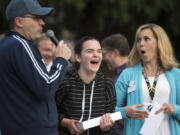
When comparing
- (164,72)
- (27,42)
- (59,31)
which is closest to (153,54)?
(164,72)

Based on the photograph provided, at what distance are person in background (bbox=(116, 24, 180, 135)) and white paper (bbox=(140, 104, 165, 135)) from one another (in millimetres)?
37

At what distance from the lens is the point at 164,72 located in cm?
462

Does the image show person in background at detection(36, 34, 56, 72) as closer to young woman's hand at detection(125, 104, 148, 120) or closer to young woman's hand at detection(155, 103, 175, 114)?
young woman's hand at detection(125, 104, 148, 120)

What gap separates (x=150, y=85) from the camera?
4480 millimetres

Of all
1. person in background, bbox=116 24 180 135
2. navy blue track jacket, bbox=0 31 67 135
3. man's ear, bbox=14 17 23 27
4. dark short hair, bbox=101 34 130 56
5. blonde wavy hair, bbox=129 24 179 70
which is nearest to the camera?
navy blue track jacket, bbox=0 31 67 135

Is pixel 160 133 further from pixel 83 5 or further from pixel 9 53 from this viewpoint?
pixel 83 5

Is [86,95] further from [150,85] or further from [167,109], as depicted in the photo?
[167,109]

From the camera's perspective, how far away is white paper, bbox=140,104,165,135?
4.22m

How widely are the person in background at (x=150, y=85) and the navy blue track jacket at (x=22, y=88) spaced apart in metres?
1.23

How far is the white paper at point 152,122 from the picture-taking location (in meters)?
4.22

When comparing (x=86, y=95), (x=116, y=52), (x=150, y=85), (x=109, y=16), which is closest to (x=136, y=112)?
(x=150, y=85)

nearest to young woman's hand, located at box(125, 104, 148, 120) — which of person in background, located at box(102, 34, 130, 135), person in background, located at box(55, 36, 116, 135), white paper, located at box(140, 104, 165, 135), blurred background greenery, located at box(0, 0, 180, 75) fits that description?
white paper, located at box(140, 104, 165, 135)

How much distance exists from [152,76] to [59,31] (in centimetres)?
1187

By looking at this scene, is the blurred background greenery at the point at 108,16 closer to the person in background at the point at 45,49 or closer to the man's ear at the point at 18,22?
the person in background at the point at 45,49
